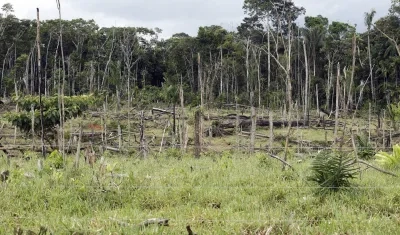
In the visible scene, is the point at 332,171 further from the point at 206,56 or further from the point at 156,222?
the point at 206,56

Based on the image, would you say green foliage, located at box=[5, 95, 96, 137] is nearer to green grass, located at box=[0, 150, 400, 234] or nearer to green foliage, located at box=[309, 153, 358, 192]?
green grass, located at box=[0, 150, 400, 234]

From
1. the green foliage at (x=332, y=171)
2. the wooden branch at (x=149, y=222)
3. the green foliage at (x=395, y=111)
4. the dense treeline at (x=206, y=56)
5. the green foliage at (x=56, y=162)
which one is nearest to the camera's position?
the wooden branch at (x=149, y=222)

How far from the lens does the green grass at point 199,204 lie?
3.97m

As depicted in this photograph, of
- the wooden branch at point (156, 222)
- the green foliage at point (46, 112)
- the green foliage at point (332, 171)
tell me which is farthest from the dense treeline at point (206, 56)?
the wooden branch at point (156, 222)

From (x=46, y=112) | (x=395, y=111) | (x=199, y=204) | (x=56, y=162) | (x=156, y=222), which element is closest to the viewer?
(x=156, y=222)

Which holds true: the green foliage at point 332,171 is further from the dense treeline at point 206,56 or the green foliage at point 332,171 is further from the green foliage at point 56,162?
the dense treeline at point 206,56

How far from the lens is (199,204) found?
16.1 feet

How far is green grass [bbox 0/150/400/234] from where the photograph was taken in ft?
13.0

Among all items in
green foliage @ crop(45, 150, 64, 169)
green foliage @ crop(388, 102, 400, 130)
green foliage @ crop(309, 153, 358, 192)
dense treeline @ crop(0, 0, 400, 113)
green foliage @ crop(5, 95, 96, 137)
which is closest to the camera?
green foliage @ crop(309, 153, 358, 192)

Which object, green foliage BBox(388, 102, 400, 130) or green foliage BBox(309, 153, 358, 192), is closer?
green foliage BBox(309, 153, 358, 192)

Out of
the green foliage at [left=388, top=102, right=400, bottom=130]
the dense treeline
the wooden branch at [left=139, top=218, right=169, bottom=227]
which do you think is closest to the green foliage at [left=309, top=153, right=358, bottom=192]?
the wooden branch at [left=139, top=218, right=169, bottom=227]

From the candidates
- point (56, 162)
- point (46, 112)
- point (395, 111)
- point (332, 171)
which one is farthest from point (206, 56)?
point (332, 171)

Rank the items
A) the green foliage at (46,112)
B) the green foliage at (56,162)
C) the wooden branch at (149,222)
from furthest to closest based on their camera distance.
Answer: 1. the green foliage at (46,112)
2. the green foliage at (56,162)
3. the wooden branch at (149,222)

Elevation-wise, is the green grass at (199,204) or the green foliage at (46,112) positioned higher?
the green foliage at (46,112)
